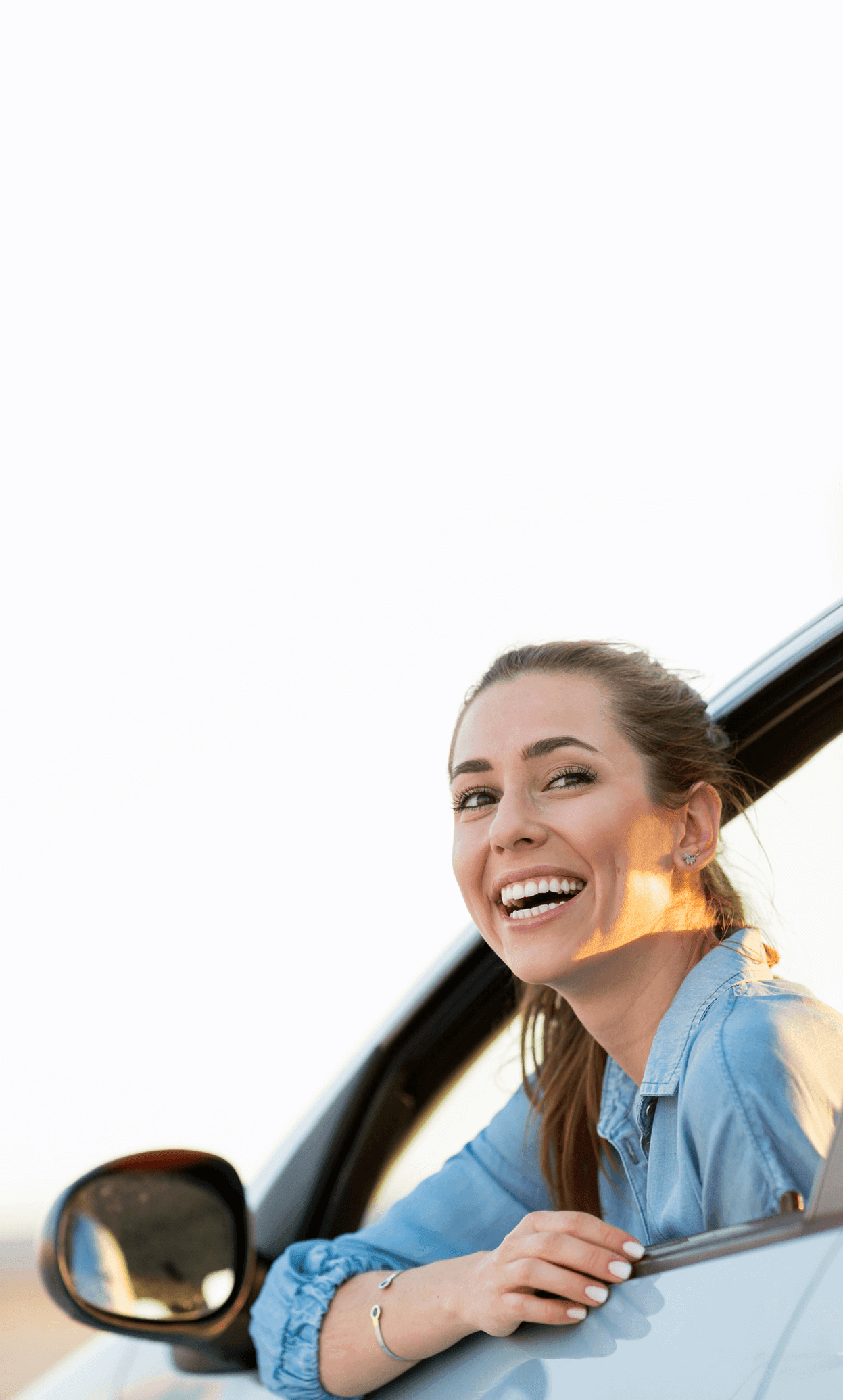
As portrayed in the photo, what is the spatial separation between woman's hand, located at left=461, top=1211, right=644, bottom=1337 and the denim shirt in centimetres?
13

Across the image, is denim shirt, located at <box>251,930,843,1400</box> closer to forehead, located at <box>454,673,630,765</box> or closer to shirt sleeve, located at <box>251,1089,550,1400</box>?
shirt sleeve, located at <box>251,1089,550,1400</box>

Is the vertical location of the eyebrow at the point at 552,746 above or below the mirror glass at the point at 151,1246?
above

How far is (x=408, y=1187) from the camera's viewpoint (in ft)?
7.00

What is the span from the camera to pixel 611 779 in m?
1.80

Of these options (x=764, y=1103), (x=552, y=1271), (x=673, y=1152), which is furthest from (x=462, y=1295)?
(x=764, y=1103)

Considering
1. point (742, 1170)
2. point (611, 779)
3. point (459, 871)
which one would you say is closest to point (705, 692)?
point (611, 779)

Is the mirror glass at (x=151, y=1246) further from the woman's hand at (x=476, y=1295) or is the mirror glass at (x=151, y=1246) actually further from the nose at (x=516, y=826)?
the nose at (x=516, y=826)

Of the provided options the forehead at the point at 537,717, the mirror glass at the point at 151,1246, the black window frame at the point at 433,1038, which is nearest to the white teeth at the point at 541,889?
the forehead at the point at 537,717

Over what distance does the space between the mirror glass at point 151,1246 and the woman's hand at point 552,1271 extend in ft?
1.68

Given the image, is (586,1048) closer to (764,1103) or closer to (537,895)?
(537,895)

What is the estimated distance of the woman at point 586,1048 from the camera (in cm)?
122

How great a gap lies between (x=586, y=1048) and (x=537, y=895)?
0.47 meters

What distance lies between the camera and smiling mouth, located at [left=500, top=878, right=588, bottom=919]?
1.73m

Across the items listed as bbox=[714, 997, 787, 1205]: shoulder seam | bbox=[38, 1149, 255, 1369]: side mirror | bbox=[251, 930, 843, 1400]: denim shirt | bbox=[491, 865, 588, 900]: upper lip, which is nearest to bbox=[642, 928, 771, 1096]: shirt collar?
bbox=[251, 930, 843, 1400]: denim shirt
